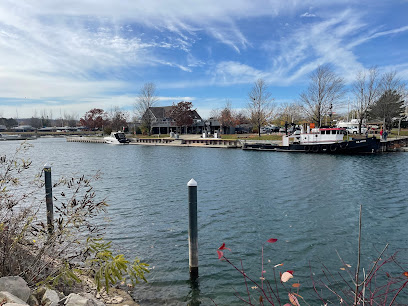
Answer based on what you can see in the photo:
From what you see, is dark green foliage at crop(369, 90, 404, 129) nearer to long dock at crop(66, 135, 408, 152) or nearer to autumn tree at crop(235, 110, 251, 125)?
long dock at crop(66, 135, 408, 152)

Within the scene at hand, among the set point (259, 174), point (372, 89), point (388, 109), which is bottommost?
point (259, 174)

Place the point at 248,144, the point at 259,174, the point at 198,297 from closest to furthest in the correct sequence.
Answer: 1. the point at 198,297
2. the point at 259,174
3. the point at 248,144

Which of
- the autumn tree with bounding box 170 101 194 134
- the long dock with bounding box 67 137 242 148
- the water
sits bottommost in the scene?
the water

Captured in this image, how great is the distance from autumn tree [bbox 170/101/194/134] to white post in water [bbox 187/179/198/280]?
64119mm

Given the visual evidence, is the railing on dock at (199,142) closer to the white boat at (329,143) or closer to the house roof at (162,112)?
the white boat at (329,143)

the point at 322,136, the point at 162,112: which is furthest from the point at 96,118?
the point at 322,136

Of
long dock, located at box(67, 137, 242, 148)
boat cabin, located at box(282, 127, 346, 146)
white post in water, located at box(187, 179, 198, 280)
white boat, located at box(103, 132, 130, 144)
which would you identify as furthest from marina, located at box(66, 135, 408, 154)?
white post in water, located at box(187, 179, 198, 280)

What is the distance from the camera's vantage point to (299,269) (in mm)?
6395

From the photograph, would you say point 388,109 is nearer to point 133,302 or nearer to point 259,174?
point 259,174

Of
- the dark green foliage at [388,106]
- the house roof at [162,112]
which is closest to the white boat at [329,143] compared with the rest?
the dark green foliage at [388,106]

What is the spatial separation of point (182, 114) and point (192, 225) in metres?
65.0

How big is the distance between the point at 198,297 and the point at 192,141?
48901mm

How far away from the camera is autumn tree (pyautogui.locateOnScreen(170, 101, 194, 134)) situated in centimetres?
6912

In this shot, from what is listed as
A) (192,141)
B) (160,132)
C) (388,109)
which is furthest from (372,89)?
(160,132)
